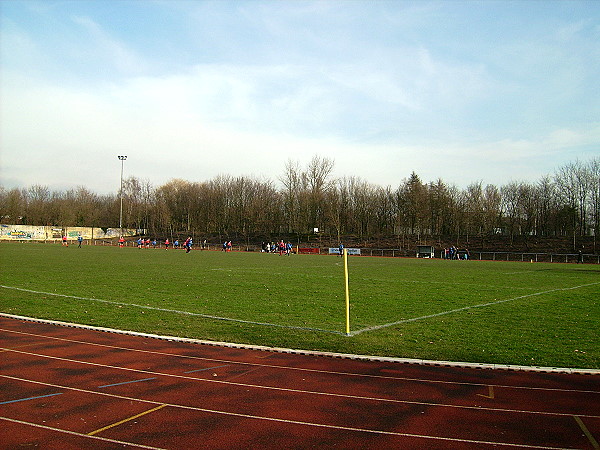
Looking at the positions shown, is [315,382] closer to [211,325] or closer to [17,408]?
[17,408]

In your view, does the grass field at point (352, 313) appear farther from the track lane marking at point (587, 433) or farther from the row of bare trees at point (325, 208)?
the row of bare trees at point (325, 208)

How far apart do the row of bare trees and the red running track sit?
74496 mm

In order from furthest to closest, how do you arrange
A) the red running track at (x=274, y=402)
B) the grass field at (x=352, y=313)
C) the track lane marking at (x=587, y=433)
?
the grass field at (x=352, y=313), the red running track at (x=274, y=402), the track lane marking at (x=587, y=433)

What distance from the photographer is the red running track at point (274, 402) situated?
16.1 ft

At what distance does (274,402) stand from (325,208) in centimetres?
8509

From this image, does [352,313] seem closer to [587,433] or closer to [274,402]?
[274,402]

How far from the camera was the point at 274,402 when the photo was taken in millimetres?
5949

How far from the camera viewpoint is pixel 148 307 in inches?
535

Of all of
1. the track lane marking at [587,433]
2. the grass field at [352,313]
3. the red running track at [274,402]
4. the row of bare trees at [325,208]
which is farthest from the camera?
the row of bare trees at [325,208]

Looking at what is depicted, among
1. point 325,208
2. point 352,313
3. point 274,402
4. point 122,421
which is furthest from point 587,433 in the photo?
point 325,208

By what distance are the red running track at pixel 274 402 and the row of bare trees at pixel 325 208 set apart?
244ft

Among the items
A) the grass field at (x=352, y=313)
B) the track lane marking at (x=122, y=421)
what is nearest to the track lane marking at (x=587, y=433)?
the grass field at (x=352, y=313)

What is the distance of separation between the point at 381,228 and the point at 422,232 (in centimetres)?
955

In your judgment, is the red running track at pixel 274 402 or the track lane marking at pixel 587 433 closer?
the track lane marking at pixel 587 433
